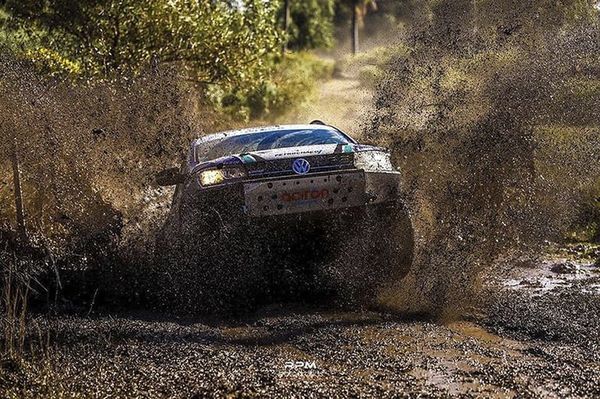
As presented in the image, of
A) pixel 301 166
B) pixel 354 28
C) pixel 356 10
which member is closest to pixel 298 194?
pixel 301 166

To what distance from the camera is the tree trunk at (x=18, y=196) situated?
10.3m

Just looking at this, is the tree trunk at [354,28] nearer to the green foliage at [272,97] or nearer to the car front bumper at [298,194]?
the green foliage at [272,97]

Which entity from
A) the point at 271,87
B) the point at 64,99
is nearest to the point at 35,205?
the point at 64,99

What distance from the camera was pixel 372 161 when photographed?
8203 mm

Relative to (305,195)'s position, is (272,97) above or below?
above

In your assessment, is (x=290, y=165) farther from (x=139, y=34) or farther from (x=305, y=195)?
(x=139, y=34)

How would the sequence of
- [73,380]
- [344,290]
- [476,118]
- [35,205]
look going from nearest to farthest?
[73,380] < [344,290] < [476,118] < [35,205]

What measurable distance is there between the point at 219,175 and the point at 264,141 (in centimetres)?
131

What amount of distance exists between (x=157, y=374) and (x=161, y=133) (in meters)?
7.23

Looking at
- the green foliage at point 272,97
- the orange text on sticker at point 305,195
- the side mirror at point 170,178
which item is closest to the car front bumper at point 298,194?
the orange text on sticker at point 305,195

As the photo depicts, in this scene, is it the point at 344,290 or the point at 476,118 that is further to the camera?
the point at 476,118

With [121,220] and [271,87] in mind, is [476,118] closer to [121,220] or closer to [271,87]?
[121,220]

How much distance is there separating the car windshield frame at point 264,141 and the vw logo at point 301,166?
90 centimetres

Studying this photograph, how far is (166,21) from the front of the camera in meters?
15.7
